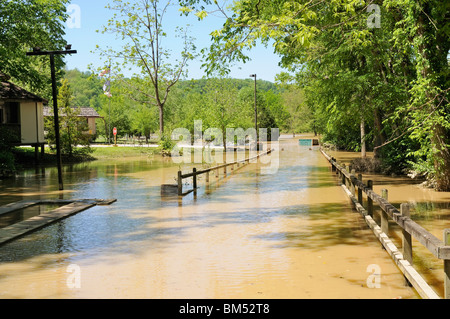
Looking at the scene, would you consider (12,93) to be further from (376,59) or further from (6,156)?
(376,59)

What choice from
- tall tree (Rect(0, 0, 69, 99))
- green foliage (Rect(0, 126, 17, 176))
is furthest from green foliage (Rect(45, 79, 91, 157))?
green foliage (Rect(0, 126, 17, 176))

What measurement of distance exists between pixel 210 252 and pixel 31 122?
31166 mm

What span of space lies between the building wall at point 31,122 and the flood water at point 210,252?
62.2 ft

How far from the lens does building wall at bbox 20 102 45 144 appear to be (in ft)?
120

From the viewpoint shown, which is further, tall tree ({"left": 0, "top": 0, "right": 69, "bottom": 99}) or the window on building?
the window on building

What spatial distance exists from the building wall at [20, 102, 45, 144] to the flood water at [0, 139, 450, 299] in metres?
19.0

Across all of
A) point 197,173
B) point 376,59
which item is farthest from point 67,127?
point 376,59

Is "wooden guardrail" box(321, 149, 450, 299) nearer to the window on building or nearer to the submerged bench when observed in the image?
the submerged bench

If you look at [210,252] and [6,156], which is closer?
[210,252]

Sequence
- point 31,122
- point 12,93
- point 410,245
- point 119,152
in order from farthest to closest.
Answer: point 119,152
point 31,122
point 12,93
point 410,245

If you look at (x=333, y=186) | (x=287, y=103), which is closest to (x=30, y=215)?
(x=333, y=186)

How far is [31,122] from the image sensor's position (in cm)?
3716

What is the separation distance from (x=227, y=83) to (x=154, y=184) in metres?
35.2
